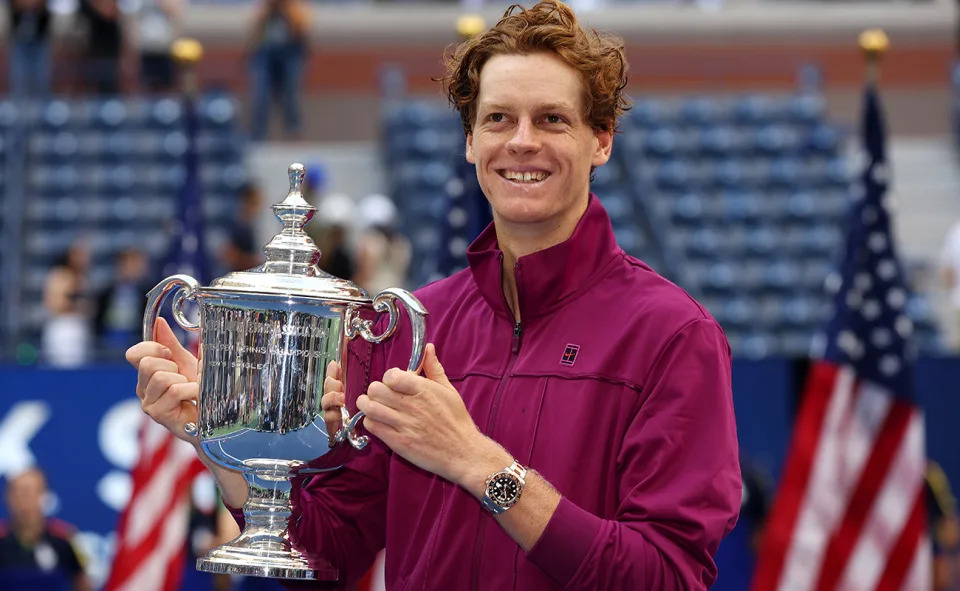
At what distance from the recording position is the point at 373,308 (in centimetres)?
190

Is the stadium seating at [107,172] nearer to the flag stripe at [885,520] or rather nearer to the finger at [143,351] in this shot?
the flag stripe at [885,520]

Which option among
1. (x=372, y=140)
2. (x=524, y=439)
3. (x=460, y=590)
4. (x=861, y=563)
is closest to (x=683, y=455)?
(x=524, y=439)

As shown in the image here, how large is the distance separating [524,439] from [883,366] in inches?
129

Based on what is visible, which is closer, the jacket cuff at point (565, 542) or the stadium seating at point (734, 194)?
the jacket cuff at point (565, 542)

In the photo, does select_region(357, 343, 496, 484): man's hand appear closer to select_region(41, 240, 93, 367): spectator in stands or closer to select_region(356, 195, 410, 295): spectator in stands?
select_region(356, 195, 410, 295): spectator in stands

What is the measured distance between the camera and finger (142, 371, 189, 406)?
77.1 inches

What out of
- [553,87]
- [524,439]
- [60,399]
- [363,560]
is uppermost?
[553,87]

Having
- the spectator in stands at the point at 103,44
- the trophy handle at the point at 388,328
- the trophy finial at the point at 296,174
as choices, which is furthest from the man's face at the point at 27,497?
the spectator in stands at the point at 103,44

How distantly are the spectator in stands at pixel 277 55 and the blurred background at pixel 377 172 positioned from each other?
0.03 metres

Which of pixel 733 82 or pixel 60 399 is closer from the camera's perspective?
pixel 60 399

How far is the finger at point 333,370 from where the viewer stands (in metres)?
1.91

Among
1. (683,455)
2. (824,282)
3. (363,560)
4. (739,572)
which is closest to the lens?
(683,455)

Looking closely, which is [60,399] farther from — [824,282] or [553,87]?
[824,282]

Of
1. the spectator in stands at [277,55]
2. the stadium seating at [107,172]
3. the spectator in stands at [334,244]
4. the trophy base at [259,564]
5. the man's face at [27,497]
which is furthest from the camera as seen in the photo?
the spectator in stands at [277,55]
